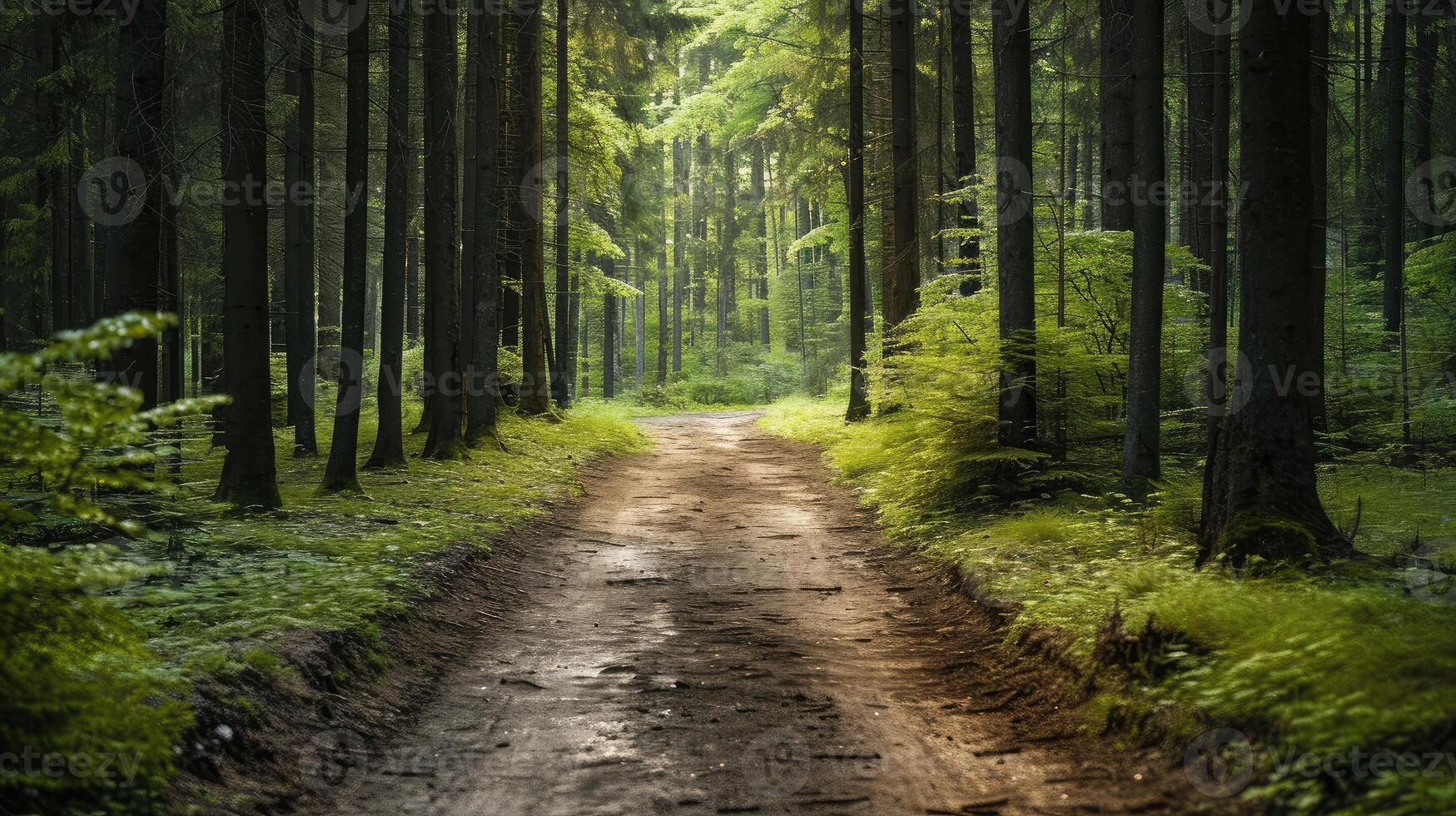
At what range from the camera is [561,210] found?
22.5 m

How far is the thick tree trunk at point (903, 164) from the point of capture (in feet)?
58.1

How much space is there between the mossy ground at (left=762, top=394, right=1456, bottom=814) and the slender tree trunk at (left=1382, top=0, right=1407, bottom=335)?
10.4 meters

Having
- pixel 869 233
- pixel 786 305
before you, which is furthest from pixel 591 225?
pixel 786 305

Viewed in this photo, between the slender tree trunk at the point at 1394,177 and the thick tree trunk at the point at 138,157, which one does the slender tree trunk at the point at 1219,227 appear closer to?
the thick tree trunk at the point at 138,157

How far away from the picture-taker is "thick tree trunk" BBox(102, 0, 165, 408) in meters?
8.98

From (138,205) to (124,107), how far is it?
101 cm

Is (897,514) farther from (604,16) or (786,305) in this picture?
(786,305)

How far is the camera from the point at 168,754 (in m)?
3.71

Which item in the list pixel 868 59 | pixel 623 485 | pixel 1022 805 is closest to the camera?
pixel 1022 805

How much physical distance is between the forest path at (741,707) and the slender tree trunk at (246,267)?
120 inches

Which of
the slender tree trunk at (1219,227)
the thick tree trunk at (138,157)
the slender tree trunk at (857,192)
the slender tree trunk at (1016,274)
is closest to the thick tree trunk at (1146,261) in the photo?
the slender tree trunk at (1219,227)

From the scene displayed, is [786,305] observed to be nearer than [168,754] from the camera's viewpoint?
No

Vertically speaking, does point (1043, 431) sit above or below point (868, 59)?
below

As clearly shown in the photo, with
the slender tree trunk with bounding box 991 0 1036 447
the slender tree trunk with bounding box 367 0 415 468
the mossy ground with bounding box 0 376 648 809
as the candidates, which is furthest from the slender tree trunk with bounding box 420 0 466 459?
the slender tree trunk with bounding box 991 0 1036 447
